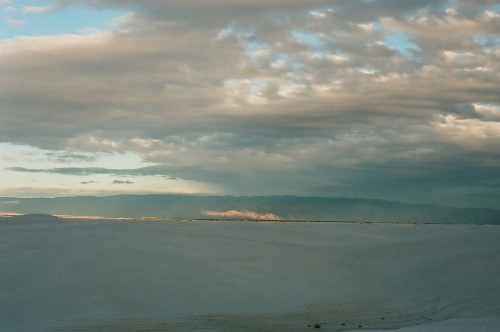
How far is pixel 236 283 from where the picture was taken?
60.2 feet

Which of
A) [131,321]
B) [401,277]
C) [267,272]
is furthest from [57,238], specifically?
[401,277]

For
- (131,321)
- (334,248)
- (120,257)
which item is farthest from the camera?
(334,248)

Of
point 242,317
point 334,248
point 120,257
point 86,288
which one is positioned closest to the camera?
point 242,317

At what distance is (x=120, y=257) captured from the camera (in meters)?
20.7

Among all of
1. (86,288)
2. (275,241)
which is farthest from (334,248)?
(86,288)

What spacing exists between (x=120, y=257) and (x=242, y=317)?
23.3 feet

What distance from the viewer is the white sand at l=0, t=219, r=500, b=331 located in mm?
14633

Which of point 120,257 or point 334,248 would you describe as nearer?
point 120,257

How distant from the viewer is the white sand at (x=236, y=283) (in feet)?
48.0

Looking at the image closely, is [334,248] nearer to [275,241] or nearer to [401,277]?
[275,241]

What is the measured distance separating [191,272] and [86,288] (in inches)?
150

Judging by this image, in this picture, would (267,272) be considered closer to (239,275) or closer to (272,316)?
(239,275)

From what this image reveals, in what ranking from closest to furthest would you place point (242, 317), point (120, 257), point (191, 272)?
point (242, 317), point (191, 272), point (120, 257)

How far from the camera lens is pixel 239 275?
19484mm
